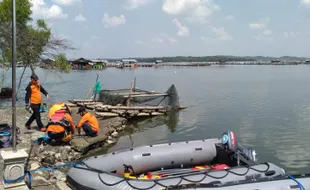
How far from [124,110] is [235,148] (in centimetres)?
932

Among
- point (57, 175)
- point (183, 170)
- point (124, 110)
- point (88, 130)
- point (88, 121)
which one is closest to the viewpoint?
point (57, 175)

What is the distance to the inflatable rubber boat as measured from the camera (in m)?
5.73

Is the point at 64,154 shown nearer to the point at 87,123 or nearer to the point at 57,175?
the point at 87,123

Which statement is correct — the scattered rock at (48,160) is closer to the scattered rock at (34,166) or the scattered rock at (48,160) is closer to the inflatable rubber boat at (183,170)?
the scattered rock at (34,166)

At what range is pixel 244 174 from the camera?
621 cm

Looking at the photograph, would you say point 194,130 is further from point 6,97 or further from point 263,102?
point 6,97

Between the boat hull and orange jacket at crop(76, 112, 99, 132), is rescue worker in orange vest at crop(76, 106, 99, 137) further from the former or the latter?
the boat hull

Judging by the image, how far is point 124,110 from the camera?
53.7ft

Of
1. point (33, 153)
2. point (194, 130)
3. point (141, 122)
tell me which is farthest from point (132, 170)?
point (141, 122)

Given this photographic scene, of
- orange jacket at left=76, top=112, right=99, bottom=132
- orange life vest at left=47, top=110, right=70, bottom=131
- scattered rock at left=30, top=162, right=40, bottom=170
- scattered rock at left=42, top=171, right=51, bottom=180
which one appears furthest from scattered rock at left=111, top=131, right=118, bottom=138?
scattered rock at left=42, top=171, right=51, bottom=180

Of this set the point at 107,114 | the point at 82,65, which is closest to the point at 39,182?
the point at 107,114

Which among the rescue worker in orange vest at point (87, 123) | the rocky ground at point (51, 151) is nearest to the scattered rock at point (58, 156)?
the rocky ground at point (51, 151)

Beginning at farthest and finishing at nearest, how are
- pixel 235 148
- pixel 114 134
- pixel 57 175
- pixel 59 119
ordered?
pixel 114 134 < pixel 59 119 < pixel 235 148 < pixel 57 175

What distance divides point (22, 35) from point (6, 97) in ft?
34.3
